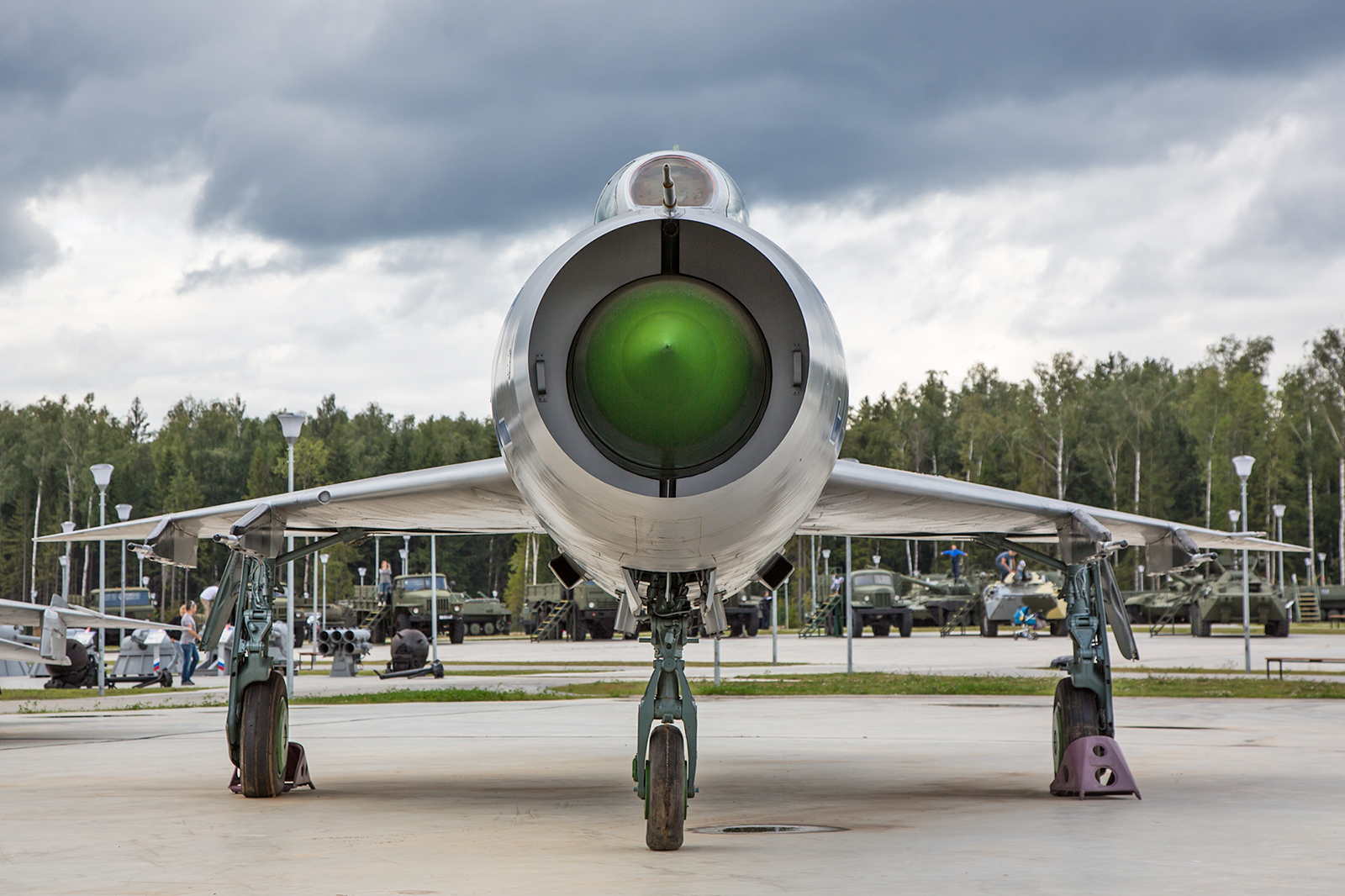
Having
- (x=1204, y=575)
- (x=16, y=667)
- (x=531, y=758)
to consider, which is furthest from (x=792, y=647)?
(x=531, y=758)

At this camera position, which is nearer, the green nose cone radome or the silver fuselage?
the green nose cone radome

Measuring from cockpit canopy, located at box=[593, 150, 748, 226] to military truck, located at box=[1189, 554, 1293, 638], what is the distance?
114 feet

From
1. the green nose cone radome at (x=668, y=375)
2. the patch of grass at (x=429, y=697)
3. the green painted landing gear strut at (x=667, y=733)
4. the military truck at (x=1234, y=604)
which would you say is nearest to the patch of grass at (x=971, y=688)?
the patch of grass at (x=429, y=697)

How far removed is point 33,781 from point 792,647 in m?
29.8

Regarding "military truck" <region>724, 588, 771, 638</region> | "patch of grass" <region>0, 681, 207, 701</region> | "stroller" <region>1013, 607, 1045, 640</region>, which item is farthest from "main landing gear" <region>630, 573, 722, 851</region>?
"military truck" <region>724, 588, 771, 638</region>

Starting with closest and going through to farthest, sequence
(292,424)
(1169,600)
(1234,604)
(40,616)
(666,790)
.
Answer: (666,790) → (40,616) → (292,424) → (1234,604) → (1169,600)

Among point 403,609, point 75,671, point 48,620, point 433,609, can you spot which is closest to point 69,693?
point 75,671

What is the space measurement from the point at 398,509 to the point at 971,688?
13882 millimetres

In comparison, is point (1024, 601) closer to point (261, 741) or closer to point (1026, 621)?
point (1026, 621)

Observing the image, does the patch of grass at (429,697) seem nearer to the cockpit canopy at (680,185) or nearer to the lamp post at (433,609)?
the lamp post at (433,609)

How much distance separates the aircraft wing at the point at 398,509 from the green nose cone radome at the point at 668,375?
161cm

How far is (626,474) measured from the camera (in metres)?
4.49

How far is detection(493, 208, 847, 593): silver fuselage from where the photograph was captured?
446cm

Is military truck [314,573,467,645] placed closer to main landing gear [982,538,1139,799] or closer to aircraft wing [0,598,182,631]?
aircraft wing [0,598,182,631]
